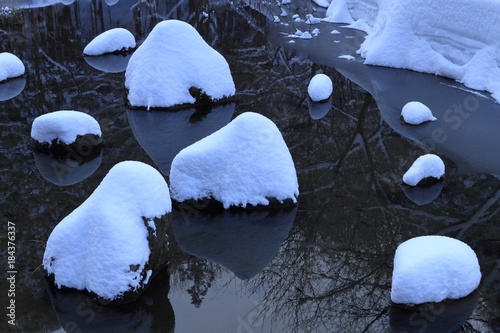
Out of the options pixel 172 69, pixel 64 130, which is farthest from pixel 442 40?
pixel 64 130

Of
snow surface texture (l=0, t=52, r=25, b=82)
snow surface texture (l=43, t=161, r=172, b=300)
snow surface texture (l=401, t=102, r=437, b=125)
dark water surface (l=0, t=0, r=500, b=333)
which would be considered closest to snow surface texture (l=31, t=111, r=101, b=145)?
dark water surface (l=0, t=0, r=500, b=333)

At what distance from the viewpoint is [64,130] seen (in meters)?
11.5

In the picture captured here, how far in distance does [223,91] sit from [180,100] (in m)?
1.22

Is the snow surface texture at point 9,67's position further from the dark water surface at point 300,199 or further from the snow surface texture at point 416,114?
the snow surface texture at point 416,114

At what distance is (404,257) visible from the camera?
7348 mm

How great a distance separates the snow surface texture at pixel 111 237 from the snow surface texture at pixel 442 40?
11.1m

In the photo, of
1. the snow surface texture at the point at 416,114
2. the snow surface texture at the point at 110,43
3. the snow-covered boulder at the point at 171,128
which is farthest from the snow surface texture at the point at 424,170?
the snow surface texture at the point at 110,43

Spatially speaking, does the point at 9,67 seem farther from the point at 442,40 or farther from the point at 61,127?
the point at 442,40

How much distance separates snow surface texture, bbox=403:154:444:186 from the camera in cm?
1051

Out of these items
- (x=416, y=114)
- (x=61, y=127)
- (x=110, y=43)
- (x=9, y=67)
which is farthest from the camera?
(x=110, y=43)

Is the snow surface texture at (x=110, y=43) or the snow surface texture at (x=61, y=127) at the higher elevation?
the snow surface texture at (x=61, y=127)

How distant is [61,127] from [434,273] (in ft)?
26.2

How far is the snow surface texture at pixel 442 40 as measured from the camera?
15.6 m

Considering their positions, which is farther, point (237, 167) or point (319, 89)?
point (319, 89)
